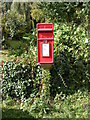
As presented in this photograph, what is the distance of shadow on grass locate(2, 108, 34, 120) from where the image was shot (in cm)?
406

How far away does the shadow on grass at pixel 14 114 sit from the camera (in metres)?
4.06

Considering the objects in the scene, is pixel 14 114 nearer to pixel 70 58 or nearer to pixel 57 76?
pixel 57 76

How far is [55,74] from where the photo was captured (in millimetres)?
5008

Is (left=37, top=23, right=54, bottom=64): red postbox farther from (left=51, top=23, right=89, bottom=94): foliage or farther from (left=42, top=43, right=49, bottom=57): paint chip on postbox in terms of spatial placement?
(left=51, top=23, right=89, bottom=94): foliage

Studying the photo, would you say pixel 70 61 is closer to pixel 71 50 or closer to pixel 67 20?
pixel 71 50

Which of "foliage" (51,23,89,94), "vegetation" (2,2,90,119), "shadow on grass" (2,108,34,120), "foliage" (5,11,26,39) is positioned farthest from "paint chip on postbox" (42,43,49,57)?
"foliage" (5,11,26,39)

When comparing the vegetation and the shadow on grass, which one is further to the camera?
the vegetation

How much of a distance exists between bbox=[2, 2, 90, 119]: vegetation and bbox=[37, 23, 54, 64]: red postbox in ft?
0.99

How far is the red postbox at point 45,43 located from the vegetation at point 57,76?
30 centimetres

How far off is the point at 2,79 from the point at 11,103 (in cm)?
53

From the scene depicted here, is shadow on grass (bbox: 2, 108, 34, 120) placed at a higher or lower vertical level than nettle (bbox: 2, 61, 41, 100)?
lower

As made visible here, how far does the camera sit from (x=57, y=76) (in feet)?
16.4

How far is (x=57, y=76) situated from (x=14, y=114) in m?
1.32

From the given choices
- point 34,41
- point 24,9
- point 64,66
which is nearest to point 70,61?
point 64,66
